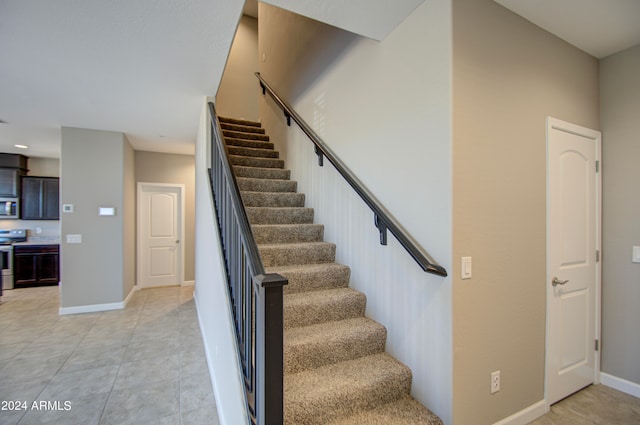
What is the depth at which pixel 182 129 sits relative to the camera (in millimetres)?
4293

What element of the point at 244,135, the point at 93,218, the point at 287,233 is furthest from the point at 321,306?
the point at 93,218

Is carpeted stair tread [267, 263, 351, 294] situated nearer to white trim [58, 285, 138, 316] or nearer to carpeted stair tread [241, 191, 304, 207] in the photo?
carpeted stair tread [241, 191, 304, 207]

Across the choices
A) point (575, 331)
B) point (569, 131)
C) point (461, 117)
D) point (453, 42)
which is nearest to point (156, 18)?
point (453, 42)

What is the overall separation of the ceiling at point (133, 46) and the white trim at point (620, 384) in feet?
8.56

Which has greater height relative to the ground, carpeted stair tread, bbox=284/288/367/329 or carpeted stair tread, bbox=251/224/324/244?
carpeted stair tread, bbox=251/224/324/244

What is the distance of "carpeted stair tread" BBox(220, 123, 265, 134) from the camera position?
4688 mm

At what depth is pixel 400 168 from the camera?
1952mm

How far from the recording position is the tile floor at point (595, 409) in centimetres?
196

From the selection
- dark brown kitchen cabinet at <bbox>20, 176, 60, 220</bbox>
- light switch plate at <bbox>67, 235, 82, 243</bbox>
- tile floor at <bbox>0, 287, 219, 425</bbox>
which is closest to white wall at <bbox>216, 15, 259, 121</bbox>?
light switch plate at <bbox>67, 235, 82, 243</bbox>

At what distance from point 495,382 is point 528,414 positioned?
46 cm

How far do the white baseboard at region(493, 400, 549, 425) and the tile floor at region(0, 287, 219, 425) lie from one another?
1.95m

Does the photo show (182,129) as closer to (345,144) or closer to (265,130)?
(265,130)

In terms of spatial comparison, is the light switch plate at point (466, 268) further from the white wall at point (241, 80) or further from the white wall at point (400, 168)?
the white wall at point (241, 80)

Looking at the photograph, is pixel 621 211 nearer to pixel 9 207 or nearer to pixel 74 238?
pixel 74 238
